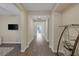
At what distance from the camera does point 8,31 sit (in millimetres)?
8461

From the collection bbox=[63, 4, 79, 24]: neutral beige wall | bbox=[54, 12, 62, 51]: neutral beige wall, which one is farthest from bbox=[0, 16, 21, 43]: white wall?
bbox=[63, 4, 79, 24]: neutral beige wall

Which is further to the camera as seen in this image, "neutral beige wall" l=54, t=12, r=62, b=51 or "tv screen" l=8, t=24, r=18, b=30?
"tv screen" l=8, t=24, r=18, b=30

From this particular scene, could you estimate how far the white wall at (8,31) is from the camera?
8383mm

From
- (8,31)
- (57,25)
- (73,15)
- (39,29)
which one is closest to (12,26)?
(8,31)

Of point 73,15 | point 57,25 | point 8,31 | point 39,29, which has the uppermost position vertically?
point 73,15

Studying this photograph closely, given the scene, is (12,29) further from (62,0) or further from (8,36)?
(62,0)

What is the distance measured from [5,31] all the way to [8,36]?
421 mm

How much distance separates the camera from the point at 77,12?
3.73m

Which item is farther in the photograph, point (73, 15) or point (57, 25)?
point (57, 25)

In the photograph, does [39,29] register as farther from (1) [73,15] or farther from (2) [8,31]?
(1) [73,15]

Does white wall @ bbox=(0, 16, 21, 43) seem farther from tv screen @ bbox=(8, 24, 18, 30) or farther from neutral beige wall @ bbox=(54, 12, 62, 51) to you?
neutral beige wall @ bbox=(54, 12, 62, 51)

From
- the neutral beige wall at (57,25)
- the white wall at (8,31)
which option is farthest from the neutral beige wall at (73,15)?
the white wall at (8,31)

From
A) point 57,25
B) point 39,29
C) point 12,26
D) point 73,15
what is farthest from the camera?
point 39,29

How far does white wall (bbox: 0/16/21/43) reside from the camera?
27.5 ft
